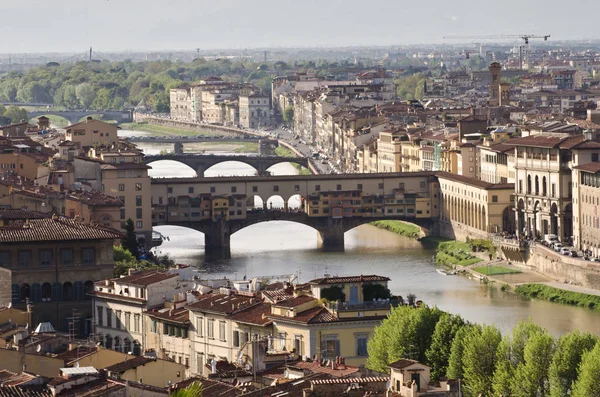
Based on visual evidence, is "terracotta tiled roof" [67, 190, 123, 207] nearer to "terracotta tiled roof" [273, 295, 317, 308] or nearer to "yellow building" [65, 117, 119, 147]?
"yellow building" [65, 117, 119, 147]

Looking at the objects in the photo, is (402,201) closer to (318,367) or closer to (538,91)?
(318,367)

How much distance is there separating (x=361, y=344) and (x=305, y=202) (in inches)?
1378

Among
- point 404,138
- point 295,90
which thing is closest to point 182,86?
point 295,90

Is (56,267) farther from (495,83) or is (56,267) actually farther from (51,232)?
(495,83)

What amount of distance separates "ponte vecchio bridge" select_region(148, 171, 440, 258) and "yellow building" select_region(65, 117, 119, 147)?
4.40 metres

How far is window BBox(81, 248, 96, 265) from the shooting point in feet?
96.7

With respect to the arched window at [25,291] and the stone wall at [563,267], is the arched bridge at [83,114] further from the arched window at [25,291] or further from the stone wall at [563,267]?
the arched window at [25,291]

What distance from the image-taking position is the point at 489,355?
24922 mm

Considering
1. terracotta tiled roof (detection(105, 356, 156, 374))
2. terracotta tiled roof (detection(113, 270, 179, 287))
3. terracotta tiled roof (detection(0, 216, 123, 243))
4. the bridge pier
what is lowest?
the bridge pier

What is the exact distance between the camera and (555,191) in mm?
53406

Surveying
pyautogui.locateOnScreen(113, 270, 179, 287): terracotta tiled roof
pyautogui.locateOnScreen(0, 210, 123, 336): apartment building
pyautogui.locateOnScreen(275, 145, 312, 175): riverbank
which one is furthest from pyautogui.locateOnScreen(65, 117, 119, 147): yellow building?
pyautogui.locateOnScreen(113, 270, 179, 287): terracotta tiled roof

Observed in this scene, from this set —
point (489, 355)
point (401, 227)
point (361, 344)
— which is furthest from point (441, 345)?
point (401, 227)

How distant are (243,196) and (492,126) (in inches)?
462

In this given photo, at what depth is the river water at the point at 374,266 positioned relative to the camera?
129 ft
